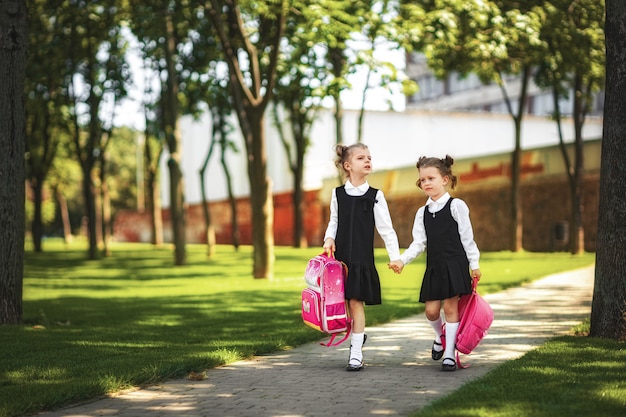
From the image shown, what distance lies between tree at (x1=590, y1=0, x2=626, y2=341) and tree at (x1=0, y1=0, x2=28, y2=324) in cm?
683

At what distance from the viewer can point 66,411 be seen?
5.57 metres

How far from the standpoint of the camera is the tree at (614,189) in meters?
8.16

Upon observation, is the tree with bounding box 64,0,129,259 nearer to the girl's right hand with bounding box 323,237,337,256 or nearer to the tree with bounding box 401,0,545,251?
the tree with bounding box 401,0,545,251

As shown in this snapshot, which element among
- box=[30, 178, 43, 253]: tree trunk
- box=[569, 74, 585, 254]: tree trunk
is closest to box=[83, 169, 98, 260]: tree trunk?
box=[30, 178, 43, 253]: tree trunk

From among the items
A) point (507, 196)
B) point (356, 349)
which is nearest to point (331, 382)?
point (356, 349)

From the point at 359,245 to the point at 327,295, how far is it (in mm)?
490

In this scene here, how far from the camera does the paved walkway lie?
5.55 metres

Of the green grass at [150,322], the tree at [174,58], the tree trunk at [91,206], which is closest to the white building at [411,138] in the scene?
the tree at [174,58]

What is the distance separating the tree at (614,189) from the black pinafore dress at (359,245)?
2.54m

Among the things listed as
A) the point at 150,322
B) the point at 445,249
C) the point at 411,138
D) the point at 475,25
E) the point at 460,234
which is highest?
the point at 411,138

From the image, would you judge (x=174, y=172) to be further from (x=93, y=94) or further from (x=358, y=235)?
(x=358, y=235)

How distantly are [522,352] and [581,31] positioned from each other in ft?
31.0

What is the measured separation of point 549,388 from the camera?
5.89 m

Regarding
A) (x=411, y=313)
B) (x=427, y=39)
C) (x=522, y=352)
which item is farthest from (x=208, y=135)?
(x=522, y=352)
